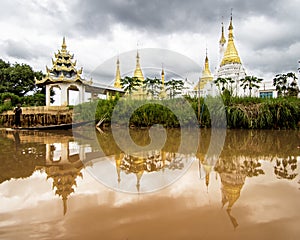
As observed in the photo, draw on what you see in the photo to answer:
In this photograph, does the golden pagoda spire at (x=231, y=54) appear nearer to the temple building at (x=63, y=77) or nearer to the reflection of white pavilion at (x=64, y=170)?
the temple building at (x=63, y=77)

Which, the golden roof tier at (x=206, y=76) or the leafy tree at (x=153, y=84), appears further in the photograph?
the golden roof tier at (x=206, y=76)

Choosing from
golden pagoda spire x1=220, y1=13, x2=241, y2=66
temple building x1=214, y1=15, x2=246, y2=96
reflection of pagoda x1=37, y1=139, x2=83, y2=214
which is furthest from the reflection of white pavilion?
golden pagoda spire x1=220, y1=13, x2=241, y2=66

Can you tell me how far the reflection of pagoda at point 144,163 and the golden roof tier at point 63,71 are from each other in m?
14.4

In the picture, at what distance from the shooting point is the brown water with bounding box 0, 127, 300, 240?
1609 mm

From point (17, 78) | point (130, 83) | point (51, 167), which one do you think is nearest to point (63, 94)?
point (130, 83)

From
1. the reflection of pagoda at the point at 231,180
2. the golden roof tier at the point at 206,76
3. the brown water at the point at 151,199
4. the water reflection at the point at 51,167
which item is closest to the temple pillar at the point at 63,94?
the golden roof tier at the point at 206,76

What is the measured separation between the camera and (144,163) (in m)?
3.67

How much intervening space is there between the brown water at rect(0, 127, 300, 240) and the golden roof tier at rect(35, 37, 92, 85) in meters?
14.4

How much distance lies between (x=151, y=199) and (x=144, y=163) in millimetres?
1491

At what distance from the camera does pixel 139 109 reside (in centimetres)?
1085

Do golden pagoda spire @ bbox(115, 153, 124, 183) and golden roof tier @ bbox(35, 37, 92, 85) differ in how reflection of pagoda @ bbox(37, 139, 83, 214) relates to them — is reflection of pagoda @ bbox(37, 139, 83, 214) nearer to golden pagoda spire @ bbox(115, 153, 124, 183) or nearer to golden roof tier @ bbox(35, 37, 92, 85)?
golden pagoda spire @ bbox(115, 153, 124, 183)

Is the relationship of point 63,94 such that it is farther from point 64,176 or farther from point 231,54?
point 231,54

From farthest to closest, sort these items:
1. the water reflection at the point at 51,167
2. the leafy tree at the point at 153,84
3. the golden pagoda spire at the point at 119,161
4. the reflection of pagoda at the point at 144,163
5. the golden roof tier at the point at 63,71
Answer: the leafy tree at the point at 153,84
the golden roof tier at the point at 63,71
the reflection of pagoda at the point at 144,163
the golden pagoda spire at the point at 119,161
the water reflection at the point at 51,167

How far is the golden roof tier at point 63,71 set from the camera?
17047mm
